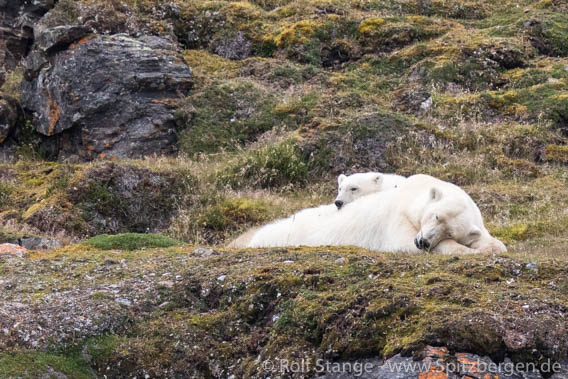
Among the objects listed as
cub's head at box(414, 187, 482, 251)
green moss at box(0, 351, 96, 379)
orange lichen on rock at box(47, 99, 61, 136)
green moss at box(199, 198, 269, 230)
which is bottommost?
green moss at box(199, 198, 269, 230)

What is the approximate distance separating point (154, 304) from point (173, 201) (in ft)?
27.0

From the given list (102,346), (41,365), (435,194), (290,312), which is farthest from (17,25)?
(290,312)

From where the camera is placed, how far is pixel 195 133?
17797 mm

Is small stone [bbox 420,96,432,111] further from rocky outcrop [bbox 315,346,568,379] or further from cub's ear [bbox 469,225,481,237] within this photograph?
rocky outcrop [bbox 315,346,568,379]

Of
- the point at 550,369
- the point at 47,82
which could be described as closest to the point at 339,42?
the point at 47,82

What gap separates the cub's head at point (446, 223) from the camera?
8.21 m

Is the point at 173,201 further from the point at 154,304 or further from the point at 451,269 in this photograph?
the point at 451,269

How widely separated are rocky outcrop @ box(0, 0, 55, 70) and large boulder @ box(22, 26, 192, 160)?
321cm

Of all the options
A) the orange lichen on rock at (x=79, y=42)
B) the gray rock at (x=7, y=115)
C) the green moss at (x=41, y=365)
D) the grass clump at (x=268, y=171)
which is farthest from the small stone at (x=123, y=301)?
the orange lichen on rock at (x=79, y=42)

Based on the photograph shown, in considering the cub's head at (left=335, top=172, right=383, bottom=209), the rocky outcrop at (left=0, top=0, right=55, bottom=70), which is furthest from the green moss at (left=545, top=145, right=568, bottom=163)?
the rocky outcrop at (left=0, top=0, right=55, bottom=70)

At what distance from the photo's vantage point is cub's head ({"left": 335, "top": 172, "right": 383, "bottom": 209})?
1182 cm

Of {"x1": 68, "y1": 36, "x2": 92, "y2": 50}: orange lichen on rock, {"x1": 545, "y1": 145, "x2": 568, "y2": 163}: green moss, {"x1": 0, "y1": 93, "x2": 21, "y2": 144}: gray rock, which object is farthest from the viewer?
{"x1": 68, "y1": 36, "x2": 92, "y2": 50}: orange lichen on rock

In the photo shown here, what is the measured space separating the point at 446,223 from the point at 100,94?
1198 cm

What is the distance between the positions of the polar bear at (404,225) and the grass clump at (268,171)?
4.69 m
